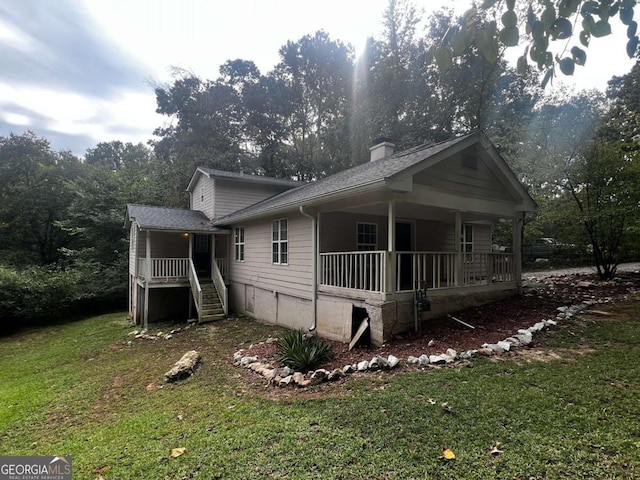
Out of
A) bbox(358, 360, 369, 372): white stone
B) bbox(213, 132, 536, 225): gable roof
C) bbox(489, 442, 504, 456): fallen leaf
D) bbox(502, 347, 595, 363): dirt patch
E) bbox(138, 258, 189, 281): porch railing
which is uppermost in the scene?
bbox(213, 132, 536, 225): gable roof

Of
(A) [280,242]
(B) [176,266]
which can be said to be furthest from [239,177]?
(A) [280,242]

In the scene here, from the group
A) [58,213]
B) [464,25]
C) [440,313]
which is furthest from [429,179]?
[58,213]

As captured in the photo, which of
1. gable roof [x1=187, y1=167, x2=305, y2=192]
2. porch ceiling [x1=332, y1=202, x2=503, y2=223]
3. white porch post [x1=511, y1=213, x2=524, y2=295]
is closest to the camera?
porch ceiling [x1=332, y1=202, x2=503, y2=223]

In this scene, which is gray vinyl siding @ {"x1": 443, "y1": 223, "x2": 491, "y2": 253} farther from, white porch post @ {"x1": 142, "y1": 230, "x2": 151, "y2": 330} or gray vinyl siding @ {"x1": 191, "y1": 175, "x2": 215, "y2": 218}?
white porch post @ {"x1": 142, "y1": 230, "x2": 151, "y2": 330}

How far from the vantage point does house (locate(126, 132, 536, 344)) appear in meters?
6.69

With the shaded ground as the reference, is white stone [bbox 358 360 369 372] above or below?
below

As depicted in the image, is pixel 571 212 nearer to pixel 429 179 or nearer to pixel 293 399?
pixel 429 179

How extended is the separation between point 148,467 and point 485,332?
5.78 meters

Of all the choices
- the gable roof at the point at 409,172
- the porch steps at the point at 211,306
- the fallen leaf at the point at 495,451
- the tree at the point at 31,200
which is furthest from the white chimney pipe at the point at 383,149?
the tree at the point at 31,200

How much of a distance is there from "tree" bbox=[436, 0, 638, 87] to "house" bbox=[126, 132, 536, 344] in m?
3.92

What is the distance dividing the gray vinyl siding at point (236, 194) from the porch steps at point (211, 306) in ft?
12.1

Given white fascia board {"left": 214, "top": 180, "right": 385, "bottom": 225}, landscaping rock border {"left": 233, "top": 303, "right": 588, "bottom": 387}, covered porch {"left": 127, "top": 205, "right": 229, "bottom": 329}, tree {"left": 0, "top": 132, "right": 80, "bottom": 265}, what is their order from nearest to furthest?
landscaping rock border {"left": 233, "top": 303, "right": 588, "bottom": 387} → white fascia board {"left": 214, "top": 180, "right": 385, "bottom": 225} → covered porch {"left": 127, "top": 205, "right": 229, "bottom": 329} → tree {"left": 0, "top": 132, "right": 80, "bottom": 265}

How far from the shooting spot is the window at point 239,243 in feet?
41.4

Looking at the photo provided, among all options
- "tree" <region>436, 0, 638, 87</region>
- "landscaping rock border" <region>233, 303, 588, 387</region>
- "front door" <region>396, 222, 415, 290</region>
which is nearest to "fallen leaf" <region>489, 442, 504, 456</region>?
"landscaping rock border" <region>233, 303, 588, 387</region>
